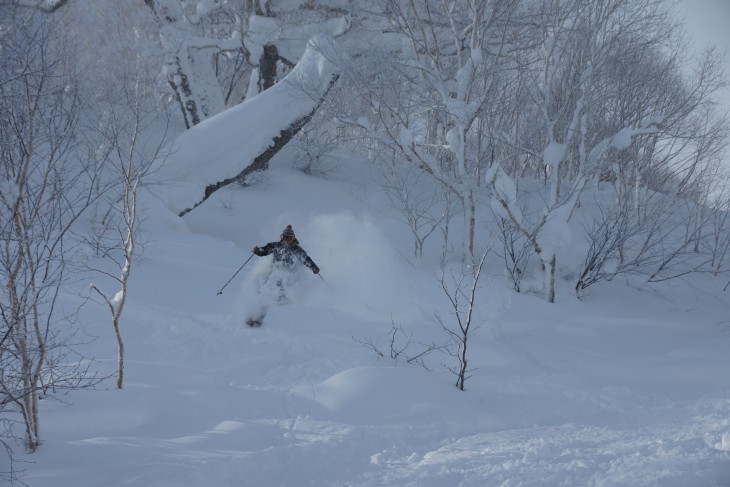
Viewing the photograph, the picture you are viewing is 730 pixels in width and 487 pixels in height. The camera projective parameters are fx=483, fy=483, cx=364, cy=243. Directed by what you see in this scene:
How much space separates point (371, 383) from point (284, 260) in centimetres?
382

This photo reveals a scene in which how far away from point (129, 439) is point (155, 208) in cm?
780

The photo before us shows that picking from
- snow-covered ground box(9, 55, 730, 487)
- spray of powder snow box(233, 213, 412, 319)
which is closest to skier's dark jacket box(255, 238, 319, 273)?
spray of powder snow box(233, 213, 412, 319)

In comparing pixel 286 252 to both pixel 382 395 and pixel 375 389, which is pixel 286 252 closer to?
pixel 375 389

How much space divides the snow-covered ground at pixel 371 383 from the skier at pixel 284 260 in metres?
0.29

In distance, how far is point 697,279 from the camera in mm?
12781

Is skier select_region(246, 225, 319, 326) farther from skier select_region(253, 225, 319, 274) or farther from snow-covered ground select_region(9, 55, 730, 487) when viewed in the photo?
snow-covered ground select_region(9, 55, 730, 487)

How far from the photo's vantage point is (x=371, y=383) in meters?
5.71

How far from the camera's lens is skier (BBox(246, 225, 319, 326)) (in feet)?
28.9

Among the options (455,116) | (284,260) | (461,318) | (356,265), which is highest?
(455,116)

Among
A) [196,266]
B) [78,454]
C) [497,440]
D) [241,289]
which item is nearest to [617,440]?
[497,440]

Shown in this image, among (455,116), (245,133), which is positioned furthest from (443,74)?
(245,133)

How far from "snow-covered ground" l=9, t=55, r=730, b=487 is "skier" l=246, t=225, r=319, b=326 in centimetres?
29

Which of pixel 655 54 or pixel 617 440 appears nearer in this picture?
pixel 617 440

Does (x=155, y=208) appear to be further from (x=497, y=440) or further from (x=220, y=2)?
(x=497, y=440)
